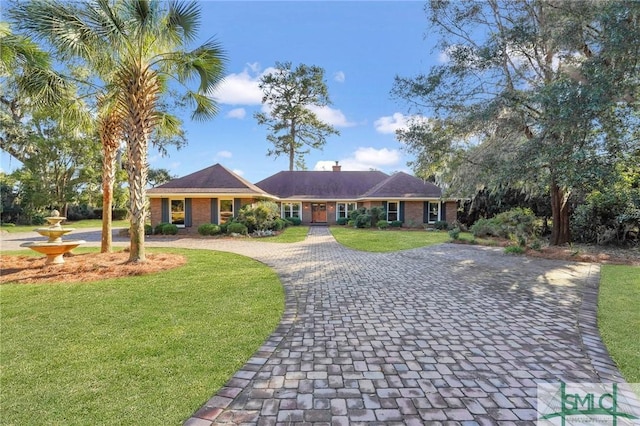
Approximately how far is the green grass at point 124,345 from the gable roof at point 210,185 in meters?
12.2

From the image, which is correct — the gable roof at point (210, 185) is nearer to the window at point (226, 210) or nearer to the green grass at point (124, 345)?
the window at point (226, 210)

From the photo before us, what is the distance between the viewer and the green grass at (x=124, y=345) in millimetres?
2574

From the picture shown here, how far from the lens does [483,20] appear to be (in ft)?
36.0

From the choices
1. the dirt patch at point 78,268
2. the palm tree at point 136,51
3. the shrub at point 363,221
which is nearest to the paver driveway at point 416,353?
the dirt patch at point 78,268

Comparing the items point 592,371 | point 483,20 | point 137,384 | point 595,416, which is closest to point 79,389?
point 137,384

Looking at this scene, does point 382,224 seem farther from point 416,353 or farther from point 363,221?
point 416,353

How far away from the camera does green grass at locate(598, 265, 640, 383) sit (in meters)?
3.41

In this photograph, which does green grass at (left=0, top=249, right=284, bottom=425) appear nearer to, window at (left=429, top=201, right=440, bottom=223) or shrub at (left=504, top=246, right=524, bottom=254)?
shrub at (left=504, top=246, right=524, bottom=254)

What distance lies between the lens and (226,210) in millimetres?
18922

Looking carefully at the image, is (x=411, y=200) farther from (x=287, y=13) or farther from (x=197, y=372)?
(x=197, y=372)

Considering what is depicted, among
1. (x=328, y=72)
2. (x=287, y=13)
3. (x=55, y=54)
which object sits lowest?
(x=55, y=54)

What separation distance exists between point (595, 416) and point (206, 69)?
388 inches

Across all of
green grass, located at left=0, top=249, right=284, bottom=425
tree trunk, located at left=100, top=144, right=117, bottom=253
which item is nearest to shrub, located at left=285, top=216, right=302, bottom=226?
tree trunk, located at left=100, top=144, right=117, bottom=253

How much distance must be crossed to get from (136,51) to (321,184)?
21024 mm
